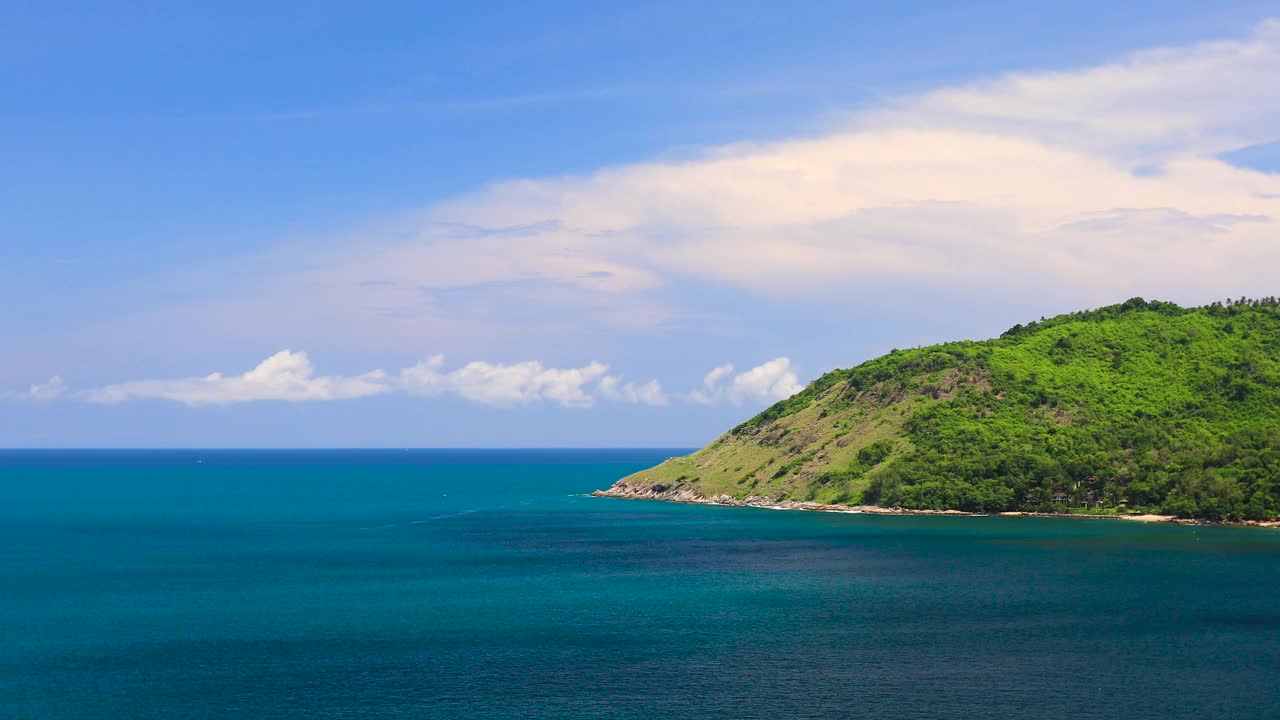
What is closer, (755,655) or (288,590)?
(755,655)

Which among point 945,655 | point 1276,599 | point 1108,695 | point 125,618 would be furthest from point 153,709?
point 1276,599

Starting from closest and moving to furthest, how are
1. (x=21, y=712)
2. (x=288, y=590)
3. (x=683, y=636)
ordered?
(x=21, y=712), (x=683, y=636), (x=288, y=590)

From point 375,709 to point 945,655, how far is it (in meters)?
47.2

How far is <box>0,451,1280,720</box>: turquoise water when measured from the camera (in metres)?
81.8

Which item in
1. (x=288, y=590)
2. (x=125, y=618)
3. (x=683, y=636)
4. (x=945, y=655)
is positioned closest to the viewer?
(x=945, y=655)

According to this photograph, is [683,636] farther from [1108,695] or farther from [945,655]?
[1108,695]

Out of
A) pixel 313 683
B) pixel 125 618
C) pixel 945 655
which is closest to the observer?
pixel 313 683

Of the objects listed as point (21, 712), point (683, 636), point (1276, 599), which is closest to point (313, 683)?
point (21, 712)

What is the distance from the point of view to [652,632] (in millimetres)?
105875

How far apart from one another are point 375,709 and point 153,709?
1600 cm

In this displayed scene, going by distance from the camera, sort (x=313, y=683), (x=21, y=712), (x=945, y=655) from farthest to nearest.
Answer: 1. (x=945, y=655)
2. (x=313, y=683)
3. (x=21, y=712)

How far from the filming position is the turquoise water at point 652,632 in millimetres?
81750

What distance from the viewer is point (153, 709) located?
262 feet

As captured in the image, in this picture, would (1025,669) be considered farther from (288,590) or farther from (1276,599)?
(288,590)
